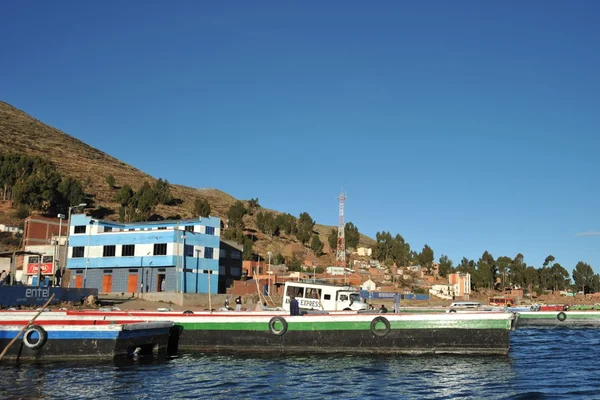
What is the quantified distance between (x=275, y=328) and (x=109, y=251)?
4553cm

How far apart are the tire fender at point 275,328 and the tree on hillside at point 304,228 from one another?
396 ft

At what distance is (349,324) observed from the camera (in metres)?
26.2

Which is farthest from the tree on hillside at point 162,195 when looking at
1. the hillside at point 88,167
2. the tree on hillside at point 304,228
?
the tree on hillside at point 304,228

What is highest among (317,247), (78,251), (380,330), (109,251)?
(317,247)

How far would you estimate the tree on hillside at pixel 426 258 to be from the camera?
150750mm

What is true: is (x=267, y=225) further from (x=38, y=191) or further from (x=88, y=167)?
(x=38, y=191)

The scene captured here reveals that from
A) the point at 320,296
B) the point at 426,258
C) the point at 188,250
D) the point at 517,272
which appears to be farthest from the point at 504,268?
the point at 320,296

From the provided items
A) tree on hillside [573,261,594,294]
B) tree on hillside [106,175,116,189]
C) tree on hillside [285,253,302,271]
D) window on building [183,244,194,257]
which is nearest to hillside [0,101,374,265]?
tree on hillside [106,175,116,189]

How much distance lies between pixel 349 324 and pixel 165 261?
136 ft

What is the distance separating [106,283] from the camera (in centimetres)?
6656

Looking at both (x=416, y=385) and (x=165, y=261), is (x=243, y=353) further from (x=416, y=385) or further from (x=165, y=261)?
(x=165, y=261)

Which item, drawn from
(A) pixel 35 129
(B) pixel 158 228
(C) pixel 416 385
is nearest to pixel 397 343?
(C) pixel 416 385

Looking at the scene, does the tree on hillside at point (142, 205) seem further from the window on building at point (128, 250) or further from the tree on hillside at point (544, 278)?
the tree on hillside at point (544, 278)

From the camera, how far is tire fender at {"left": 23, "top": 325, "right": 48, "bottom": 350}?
2372 centimetres
